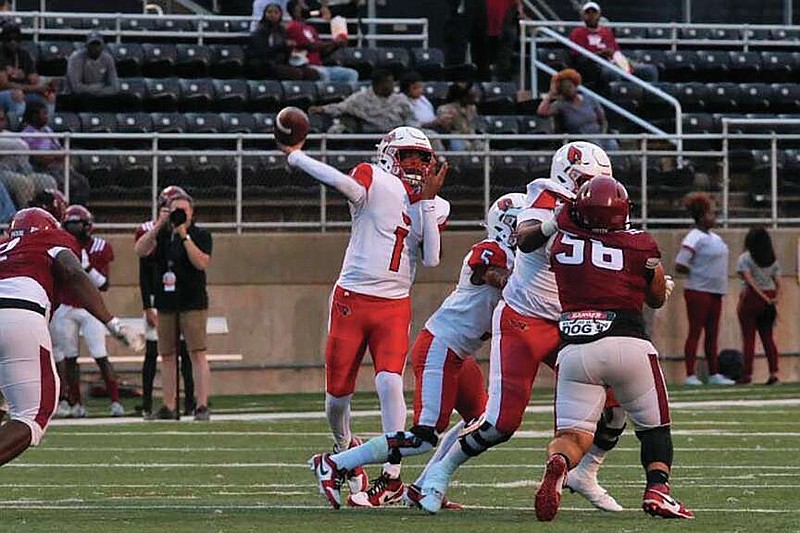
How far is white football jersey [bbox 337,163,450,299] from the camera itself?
1038 centimetres

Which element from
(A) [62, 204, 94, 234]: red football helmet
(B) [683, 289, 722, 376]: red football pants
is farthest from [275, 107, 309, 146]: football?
(B) [683, 289, 722, 376]: red football pants

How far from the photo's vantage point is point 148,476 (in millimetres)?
11852

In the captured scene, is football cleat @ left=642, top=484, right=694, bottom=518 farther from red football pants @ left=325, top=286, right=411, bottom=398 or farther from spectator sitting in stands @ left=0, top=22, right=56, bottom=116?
spectator sitting in stands @ left=0, top=22, right=56, bottom=116

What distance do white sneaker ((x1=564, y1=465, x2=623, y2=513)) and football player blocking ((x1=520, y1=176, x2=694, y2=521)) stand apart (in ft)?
1.69

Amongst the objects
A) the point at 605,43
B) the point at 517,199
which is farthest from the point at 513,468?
the point at 605,43

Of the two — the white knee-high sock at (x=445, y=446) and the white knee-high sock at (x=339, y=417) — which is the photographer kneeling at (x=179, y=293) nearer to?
the white knee-high sock at (x=339, y=417)

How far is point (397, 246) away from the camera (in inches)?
411

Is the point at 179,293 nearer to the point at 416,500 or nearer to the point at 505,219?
the point at 505,219

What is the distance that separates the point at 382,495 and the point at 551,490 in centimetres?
162

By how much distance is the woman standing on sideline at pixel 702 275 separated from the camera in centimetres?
2042

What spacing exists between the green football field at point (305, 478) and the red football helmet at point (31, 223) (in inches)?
51.9

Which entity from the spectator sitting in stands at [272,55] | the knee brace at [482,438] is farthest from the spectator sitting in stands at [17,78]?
the knee brace at [482,438]

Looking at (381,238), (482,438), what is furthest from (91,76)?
(482,438)

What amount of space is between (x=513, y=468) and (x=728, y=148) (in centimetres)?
1005
